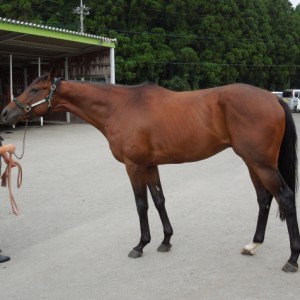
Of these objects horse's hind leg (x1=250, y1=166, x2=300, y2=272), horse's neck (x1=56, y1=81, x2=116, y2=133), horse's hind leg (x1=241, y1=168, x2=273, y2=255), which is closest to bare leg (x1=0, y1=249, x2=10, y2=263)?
horse's neck (x1=56, y1=81, x2=116, y2=133)

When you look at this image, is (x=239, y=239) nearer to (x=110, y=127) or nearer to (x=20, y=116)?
(x=110, y=127)

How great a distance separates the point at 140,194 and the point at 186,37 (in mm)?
32040

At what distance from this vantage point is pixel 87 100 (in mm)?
4258

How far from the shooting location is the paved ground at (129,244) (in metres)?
3.38

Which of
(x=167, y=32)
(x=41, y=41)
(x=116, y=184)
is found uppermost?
(x=167, y=32)

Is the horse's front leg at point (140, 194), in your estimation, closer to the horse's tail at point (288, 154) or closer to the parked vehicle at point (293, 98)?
the horse's tail at point (288, 154)

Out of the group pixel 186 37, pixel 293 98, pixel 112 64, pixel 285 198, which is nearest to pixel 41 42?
pixel 112 64

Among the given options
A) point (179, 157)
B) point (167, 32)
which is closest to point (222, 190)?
point (179, 157)

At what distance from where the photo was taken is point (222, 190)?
Answer: 6738mm

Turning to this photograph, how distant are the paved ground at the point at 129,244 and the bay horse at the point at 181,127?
29 cm

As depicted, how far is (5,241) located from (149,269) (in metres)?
1.79

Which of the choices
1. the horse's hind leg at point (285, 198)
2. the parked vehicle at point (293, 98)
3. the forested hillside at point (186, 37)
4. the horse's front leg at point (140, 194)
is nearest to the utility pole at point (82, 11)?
the forested hillside at point (186, 37)

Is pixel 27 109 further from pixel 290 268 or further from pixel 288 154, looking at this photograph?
pixel 290 268

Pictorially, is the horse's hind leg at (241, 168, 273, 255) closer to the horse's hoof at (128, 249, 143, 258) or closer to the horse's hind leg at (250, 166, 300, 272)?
the horse's hind leg at (250, 166, 300, 272)
